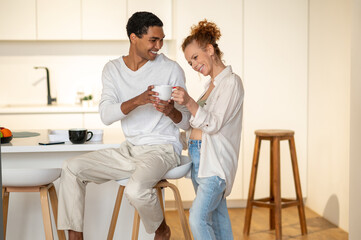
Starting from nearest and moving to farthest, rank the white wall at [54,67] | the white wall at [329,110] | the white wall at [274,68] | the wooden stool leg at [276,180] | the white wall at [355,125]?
1. the white wall at [355,125]
2. the wooden stool leg at [276,180]
3. the white wall at [329,110]
4. the white wall at [274,68]
5. the white wall at [54,67]

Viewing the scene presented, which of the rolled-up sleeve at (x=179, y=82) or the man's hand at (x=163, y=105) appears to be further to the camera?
the rolled-up sleeve at (x=179, y=82)

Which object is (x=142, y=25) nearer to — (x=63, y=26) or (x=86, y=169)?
(x=86, y=169)

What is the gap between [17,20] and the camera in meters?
5.13

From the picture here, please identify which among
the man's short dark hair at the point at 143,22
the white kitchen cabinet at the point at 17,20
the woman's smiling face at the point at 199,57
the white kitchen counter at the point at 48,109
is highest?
the white kitchen cabinet at the point at 17,20

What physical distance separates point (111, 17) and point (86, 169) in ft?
9.69

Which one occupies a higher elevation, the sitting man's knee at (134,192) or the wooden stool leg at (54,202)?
the sitting man's knee at (134,192)

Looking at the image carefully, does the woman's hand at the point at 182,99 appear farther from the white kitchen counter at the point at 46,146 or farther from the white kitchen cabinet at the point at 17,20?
the white kitchen cabinet at the point at 17,20

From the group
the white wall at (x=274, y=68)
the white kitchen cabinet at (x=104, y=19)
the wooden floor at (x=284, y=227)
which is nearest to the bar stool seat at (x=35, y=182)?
the wooden floor at (x=284, y=227)

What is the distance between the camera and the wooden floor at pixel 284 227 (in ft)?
12.8

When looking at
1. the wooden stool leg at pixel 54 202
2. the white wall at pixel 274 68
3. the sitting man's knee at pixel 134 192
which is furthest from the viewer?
the white wall at pixel 274 68

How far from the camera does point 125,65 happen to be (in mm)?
2881

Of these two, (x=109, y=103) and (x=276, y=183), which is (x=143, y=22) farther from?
(x=276, y=183)

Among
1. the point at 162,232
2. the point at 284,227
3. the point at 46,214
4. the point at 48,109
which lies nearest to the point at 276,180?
the point at 284,227

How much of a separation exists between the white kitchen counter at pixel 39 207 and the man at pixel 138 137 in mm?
225
